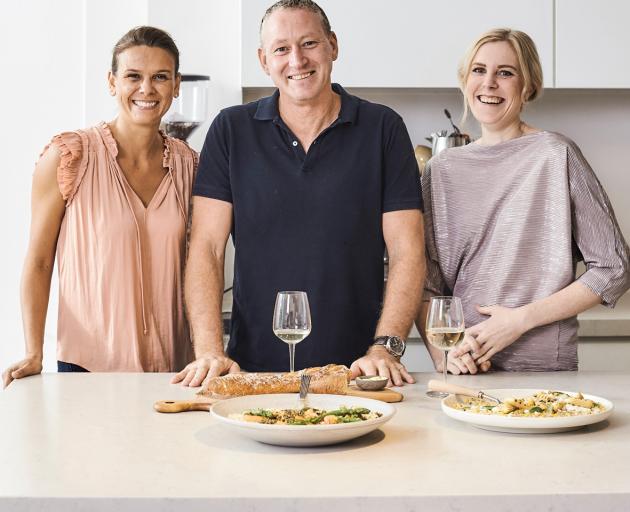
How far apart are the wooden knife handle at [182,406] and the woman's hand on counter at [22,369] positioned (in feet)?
1.54

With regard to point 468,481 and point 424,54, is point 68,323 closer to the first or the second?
point 468,481

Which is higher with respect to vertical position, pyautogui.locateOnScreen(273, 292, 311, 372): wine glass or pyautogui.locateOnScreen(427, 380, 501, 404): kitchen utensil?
pyautogui.locateOnScreen(273, 292, 311, 372): wine glass

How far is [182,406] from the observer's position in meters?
1.44

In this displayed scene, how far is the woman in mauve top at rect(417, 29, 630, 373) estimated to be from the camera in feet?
6.42

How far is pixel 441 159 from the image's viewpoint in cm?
215

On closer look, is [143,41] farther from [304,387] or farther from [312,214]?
[304,387]

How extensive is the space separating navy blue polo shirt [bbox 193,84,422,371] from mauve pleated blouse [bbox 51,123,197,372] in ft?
0.53

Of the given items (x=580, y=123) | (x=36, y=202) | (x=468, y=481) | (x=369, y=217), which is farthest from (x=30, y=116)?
(x=468, y=481)

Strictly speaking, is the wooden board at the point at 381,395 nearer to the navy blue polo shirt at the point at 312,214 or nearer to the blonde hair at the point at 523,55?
the navy blue polo shirt at the point at 312,214

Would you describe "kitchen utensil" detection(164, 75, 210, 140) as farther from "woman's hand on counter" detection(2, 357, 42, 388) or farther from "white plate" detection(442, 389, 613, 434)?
"white plate" detection(442, 389, 613, 434)

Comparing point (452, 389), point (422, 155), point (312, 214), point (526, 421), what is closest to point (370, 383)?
point (452, 389)

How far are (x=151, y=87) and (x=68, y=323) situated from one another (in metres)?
0.59

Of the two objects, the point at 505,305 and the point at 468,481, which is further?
the point at 505,305

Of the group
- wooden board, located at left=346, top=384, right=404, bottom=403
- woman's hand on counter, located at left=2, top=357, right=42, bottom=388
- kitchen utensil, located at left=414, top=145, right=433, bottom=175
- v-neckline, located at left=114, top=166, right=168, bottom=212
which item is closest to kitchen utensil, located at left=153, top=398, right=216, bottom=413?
wooden board, located at left=346, top=384, right=404, bottom=403
